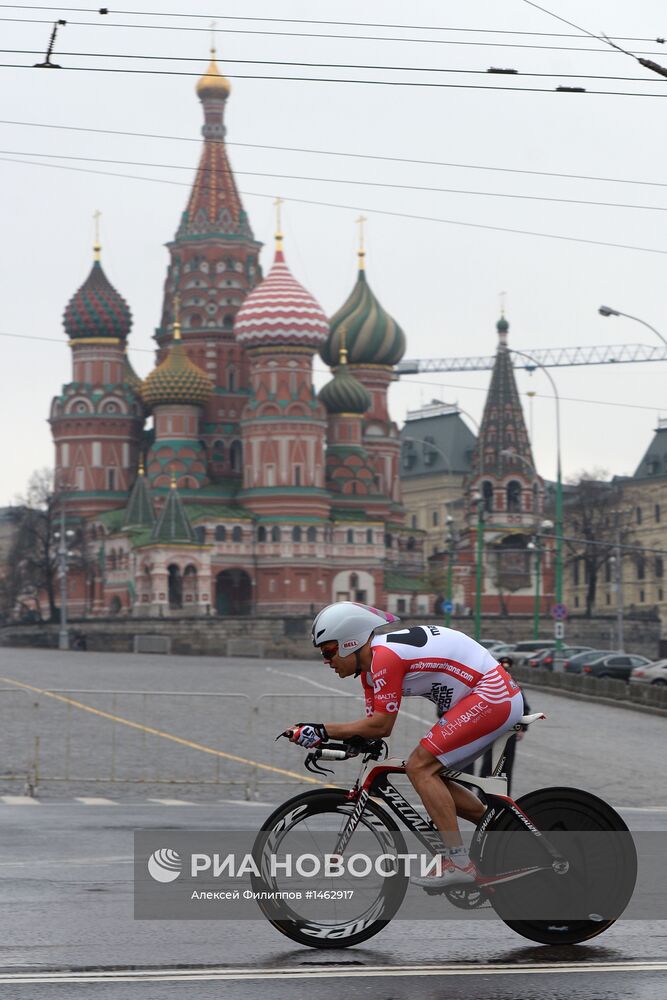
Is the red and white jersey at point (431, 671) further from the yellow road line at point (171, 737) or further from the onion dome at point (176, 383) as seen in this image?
the onion dome at point (176, 383)

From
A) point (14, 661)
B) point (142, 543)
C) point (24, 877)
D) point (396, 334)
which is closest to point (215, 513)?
point (142, 543)

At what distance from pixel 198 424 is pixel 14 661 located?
159 feet

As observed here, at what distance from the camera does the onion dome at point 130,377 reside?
11012 cm

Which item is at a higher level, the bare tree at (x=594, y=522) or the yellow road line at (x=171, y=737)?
the bare tree at (x=594, y=522)

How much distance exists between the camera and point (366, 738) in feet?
22.6

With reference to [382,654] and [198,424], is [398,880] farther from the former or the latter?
[198,424]

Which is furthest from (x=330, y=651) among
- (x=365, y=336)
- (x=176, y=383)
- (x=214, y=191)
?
(x=365, y=336)

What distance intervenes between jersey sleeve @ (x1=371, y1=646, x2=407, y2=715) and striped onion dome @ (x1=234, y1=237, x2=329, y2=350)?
96.9 metres

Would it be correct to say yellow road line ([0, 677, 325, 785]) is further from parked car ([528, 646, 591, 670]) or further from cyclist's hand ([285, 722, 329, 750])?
parked car ([528, 646, 591, 670])

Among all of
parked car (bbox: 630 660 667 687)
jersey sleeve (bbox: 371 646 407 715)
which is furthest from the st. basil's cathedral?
jersey sleeve (bbox: 371 646 407 715)

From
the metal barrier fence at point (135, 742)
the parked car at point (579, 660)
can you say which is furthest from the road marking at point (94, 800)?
the parked car at point (579, 660)

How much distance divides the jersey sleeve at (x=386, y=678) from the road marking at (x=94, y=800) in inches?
417

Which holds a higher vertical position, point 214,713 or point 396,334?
point 396,334

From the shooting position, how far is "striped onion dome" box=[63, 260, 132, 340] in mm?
109312
